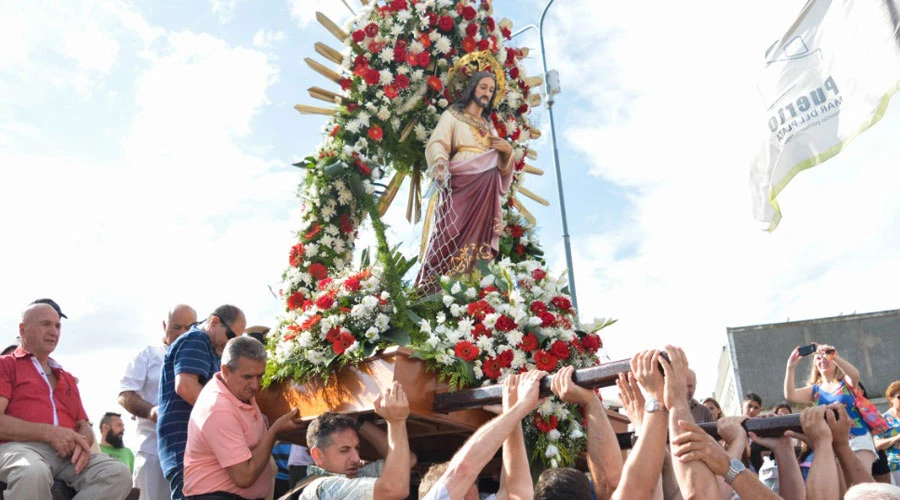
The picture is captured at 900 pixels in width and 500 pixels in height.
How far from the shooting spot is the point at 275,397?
5434 mm

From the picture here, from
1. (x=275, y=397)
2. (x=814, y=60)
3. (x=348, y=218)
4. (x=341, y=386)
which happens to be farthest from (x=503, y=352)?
(x=814, y=60)

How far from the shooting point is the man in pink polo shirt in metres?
4.43

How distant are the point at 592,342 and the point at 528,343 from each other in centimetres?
58

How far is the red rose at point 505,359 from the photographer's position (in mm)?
5043

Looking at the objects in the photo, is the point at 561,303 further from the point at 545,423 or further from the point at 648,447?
the point at 648,447

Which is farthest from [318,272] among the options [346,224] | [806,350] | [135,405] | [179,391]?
[806,350]

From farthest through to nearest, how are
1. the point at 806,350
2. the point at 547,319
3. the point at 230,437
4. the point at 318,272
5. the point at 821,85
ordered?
the point at 318,272
the point at 821,85
the point at 806,350
the point at 547,319
the point at 230,437

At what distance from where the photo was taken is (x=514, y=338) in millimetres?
5160

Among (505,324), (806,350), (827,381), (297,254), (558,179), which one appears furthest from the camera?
(558,179)

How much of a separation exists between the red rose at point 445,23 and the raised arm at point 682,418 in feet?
16.0

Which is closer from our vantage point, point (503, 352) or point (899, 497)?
point (899, 497)

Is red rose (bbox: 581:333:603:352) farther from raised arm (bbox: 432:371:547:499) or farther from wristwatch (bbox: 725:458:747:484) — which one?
Result: wristwatch (bbox: 725:458:747:484)

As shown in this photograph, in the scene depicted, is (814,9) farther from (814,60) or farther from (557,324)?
(557,324)

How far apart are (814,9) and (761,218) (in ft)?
5.40
